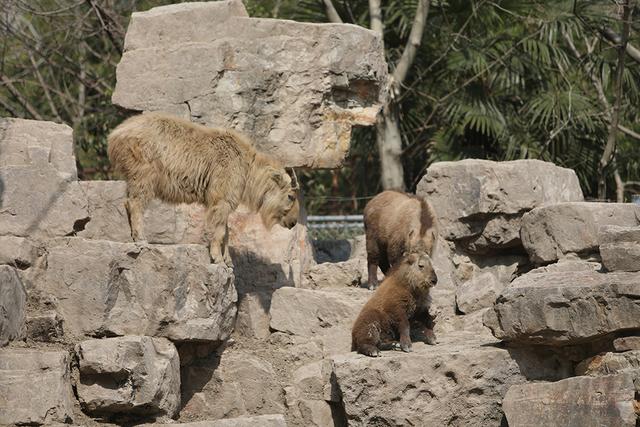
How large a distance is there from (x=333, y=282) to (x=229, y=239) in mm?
1189

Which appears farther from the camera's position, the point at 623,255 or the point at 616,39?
the point at 616,39

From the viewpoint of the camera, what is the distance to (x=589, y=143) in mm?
17656

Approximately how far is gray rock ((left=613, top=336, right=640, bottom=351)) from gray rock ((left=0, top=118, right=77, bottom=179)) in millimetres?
4858

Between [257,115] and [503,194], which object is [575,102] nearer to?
[503,194]

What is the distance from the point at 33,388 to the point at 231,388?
8.15 feet

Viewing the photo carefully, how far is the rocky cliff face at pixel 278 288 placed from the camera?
954 centimetres

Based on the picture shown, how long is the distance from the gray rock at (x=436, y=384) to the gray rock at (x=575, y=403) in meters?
0.30

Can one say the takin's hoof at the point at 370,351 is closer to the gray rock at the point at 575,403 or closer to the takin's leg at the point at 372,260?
the gray rock at the point at 575,403

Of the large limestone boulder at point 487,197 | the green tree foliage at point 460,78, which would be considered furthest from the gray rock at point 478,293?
the green tree foliage at point 460,78

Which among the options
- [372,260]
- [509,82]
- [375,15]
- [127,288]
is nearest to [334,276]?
[372,260]

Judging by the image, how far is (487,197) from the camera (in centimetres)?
1231

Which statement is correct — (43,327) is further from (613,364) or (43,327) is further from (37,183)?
(613,364)

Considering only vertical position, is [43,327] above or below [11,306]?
below

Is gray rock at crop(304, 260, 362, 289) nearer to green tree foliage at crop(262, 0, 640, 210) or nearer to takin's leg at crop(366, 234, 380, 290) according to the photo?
takin's leg at crop(366, 234, 380, 290)
